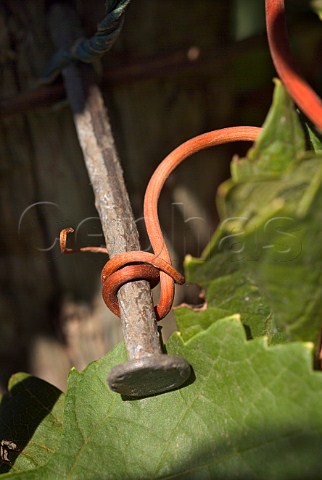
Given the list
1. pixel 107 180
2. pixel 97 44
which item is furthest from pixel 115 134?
pixel 107 180

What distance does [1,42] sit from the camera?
1.21 metres

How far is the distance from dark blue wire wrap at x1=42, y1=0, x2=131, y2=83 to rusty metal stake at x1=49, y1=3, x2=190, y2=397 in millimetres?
21

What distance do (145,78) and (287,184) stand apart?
31.8 inches

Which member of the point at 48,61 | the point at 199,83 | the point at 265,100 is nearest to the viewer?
the point at 48,61

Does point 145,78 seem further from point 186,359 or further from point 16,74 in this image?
point 186,359

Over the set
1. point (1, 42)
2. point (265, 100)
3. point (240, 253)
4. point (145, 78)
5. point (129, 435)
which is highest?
point (1, 42)

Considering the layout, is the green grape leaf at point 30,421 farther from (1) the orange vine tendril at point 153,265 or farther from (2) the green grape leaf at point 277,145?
(2) the green grape leaf at point 277,145

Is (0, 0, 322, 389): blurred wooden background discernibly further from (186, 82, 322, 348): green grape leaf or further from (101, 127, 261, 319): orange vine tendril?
(186, 82, 322, 348): green grape leaf

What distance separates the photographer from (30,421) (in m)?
0.87

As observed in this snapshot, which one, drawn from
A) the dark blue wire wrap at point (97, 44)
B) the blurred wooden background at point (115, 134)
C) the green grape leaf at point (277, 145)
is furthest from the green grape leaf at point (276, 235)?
the blurred wooden background at point (115, 134)

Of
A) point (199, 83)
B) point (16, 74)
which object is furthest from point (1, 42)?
point (199, 83)

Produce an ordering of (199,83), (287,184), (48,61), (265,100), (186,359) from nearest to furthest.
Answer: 1. (287,184)
2. (186,359)
3. (48,61)
4. (199,83)
5. (265,100)

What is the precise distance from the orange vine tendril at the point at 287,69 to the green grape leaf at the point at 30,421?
520 mm

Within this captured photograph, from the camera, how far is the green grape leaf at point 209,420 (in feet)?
1.87
